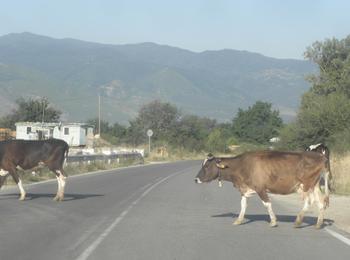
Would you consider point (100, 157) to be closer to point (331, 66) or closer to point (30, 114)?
point (331, 66)

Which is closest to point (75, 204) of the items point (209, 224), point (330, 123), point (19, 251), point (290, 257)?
point (209, 224)

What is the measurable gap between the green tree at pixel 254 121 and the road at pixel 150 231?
8516 cm

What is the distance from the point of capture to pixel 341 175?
2691 centimetres

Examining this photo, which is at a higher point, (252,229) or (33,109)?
(33,109)

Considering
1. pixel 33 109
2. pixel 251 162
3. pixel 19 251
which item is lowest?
pixel 19 251

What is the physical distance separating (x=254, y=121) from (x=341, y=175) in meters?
82.3

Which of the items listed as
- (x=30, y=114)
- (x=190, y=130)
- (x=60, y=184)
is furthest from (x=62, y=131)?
(x=60, y=184)

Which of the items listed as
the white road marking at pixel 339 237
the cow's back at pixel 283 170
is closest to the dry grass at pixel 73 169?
the cow's back at pixel 283 170

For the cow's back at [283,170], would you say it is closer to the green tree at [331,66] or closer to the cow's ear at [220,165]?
the cow's ear at [220,165]

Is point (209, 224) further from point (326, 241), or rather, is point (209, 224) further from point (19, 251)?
point (19, 251)

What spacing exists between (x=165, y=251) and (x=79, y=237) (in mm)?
2163

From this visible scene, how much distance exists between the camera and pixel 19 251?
10.8 metres

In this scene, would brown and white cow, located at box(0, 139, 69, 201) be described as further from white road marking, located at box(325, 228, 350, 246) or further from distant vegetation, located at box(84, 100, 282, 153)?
→ distant vegetation, located at box(84, 100, 282, 153)

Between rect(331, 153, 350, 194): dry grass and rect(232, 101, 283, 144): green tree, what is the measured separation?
7607cm
